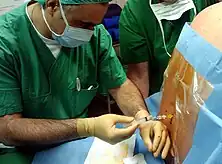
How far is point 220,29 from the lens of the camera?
0.84 metres

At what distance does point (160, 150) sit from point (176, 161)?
0.07 meters

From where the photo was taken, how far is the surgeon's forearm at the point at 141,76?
156 cm

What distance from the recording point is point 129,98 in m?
1.40

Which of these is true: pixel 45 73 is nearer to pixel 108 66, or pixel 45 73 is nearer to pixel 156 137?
pixel 108 66

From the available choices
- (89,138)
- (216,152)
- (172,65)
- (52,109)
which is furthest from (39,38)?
(216,152)

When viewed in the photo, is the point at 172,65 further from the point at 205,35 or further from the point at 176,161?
the point at 176,161

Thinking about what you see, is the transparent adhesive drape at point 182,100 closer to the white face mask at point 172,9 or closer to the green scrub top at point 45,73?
the green scrub top at point 45,73

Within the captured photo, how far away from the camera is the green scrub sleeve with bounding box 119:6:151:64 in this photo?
1525 millimetres

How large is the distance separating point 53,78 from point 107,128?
1.00ft

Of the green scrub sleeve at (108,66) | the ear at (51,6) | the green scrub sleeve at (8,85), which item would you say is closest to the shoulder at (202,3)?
the green scrub sleeve at (108,66)

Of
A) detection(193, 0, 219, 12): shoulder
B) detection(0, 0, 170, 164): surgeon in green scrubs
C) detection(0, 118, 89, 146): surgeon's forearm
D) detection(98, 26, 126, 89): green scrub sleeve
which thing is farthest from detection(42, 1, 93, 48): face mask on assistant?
detection(193, 0, 219, 12): shoulder

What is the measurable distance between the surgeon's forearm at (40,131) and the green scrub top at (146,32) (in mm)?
509

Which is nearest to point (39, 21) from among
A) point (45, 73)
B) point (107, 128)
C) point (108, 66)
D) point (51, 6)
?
point (51, 6)

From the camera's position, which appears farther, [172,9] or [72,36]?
[172,9]
